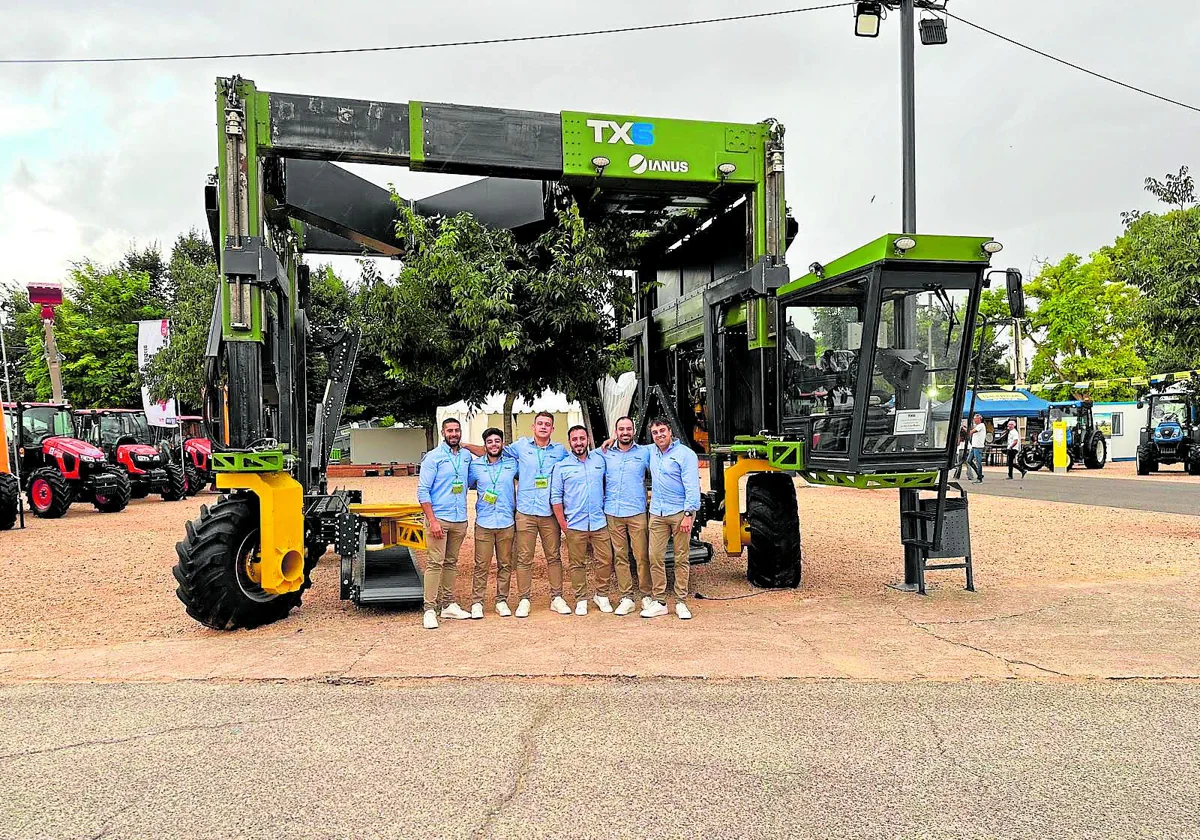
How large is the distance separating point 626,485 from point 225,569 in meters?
3.27

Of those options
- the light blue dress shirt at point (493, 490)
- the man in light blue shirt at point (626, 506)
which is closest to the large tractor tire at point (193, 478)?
the light blue dress shirt at point (493, 490)

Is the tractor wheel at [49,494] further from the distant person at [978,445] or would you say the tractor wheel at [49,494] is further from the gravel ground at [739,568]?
the distant person at [978,445]

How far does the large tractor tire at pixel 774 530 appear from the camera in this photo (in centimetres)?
897

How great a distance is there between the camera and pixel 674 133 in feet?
28.8

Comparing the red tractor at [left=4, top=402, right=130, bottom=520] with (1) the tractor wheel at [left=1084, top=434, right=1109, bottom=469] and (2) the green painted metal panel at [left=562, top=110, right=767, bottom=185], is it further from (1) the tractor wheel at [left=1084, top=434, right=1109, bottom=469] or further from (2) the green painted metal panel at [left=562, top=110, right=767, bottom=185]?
(1) the tractor wheel at [left=1084, top=434, right=1109, bottom=469]

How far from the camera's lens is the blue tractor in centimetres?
2886

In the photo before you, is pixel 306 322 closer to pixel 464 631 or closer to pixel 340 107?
pixel 340 107

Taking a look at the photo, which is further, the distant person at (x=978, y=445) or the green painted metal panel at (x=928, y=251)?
the distant person at (x=978, y=445)

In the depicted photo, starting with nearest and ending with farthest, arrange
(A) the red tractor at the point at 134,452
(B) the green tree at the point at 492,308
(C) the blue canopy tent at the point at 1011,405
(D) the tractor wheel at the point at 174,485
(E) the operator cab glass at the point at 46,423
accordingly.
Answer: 1. (B) the green tree at the point at 492,308
2. (E) the operator cab glass at the point at 46,423
3. (A) the red tractor at the point at 134,452
4. (D) the tractor wheel at the point at 174,485
5. (C) the blue canopy tent at the point at 1011,405

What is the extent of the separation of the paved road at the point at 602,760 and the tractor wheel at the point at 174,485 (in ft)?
63.3

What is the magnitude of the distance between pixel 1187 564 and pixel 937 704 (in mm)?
7051

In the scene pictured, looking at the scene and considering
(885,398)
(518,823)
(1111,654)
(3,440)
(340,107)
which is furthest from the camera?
(3,440)

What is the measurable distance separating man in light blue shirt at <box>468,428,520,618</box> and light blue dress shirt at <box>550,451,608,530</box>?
384mm

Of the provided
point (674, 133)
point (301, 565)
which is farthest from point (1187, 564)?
point (301, 565)
